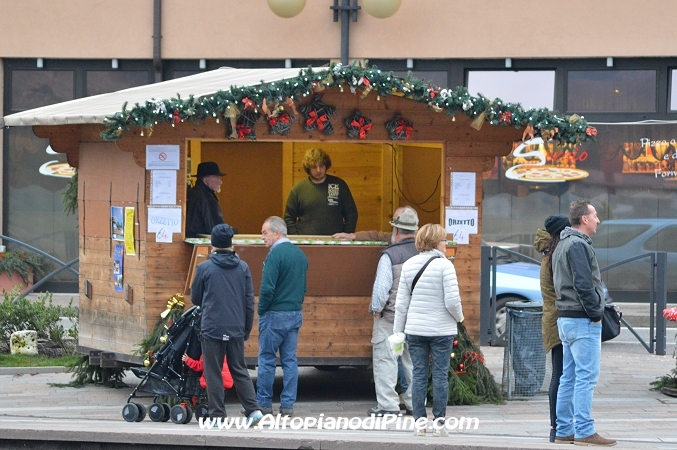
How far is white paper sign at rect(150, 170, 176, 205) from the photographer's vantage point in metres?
10.9

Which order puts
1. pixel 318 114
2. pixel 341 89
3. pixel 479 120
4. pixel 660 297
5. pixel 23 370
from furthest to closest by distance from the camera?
1. pixel 660 297
2. pixel 23 370
3. pixel 318 114
4. pixel 479 120
5. pixel 341 89

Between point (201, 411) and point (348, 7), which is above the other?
point (348, 7)

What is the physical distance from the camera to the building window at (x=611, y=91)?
18516mm

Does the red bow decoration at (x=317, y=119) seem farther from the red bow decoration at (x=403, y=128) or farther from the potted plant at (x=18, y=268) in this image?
the potted plant at (x=18, y=268)

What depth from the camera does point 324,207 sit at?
12438 millimetres

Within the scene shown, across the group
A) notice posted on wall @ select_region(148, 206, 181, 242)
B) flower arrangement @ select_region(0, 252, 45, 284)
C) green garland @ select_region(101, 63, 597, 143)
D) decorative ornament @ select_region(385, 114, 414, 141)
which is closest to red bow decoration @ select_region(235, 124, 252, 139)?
green garland @ select_region(101, 63, 597, 143)

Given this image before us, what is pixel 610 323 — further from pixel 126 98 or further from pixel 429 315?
pixel 126 98

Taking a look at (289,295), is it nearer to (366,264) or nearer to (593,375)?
(366,264)

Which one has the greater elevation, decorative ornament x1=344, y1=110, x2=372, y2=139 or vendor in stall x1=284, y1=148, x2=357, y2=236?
decorative ornament x1=344, y1=110, x2=372, y2=139

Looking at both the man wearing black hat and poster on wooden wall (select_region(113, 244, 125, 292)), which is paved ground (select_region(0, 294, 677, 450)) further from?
the man wearing black hat

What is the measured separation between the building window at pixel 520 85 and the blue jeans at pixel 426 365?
10.4m

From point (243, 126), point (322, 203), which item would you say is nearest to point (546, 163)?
point (322, 203)

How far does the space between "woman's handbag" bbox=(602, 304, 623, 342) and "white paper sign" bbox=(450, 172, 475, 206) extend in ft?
9.73

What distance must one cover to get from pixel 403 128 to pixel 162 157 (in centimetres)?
231
